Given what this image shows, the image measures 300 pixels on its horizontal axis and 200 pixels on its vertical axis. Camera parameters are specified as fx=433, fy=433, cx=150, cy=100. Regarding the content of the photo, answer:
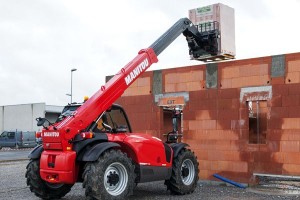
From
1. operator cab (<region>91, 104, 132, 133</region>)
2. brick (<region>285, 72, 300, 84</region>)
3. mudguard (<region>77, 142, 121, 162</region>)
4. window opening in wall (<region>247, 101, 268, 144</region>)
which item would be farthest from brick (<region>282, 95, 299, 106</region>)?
mudguard (<region>77, 142, 121, 162</region>)

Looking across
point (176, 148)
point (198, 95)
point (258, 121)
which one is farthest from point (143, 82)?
point (176, 148)

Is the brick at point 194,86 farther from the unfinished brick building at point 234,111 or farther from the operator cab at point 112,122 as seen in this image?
the operator cab at point 112,122

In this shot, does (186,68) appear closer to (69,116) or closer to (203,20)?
(203,20)

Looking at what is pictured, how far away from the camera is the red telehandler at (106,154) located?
8.98 metres

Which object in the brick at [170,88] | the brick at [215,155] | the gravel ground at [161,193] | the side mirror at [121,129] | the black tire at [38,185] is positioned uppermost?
the brick at [170,88]

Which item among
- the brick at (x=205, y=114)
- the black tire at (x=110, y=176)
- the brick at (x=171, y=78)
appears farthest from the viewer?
the brick at (x=171, y=78)

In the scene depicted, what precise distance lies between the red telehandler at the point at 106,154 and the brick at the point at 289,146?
263cm

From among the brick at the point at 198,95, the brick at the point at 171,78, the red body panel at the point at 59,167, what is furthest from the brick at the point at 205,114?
the red body panel at the point at 59,167

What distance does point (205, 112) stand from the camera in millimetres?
13914

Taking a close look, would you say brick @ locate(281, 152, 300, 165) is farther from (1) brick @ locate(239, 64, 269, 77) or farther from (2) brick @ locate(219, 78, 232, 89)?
(2) brick @ locate(219, 78, 232, 89)

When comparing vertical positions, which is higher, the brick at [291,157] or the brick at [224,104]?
the brick at [224,104]

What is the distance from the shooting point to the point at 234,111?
43.6 ft

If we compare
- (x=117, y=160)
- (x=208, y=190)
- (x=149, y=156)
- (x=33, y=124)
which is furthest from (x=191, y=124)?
(x=33, y=124)

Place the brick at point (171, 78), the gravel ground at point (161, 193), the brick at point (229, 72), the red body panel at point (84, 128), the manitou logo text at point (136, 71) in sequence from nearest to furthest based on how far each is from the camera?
the red body panel at point (84, 128), the manitou logo text at point (136, 71), the gravel ground at point (161, 193), the brick at point (229, 72), the brick at point (171, 78)
